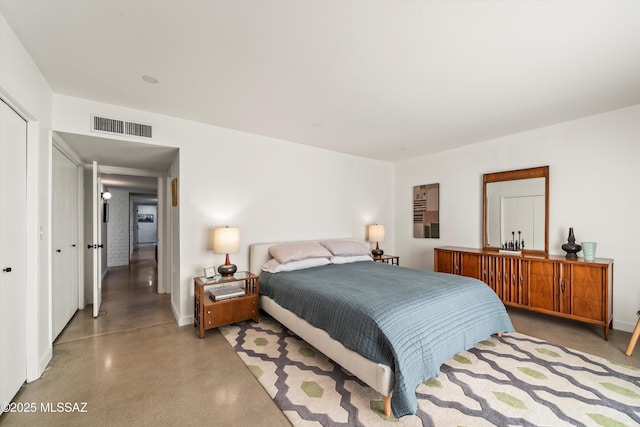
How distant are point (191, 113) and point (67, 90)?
1.08 meters

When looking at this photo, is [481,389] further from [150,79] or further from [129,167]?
[129,167]

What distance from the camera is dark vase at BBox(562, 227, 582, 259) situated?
3.19 meters

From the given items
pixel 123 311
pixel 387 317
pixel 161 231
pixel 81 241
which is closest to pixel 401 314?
pixel 387 317

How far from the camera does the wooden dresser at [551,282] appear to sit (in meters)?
2.88

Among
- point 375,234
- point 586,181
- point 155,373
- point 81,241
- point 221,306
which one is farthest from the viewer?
point 375,234

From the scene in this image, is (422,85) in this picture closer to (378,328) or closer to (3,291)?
(378,328)

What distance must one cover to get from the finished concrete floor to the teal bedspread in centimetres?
71

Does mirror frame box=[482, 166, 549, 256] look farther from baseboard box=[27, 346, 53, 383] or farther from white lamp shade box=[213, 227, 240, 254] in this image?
baseboard box=[27, 346, 53, 383]

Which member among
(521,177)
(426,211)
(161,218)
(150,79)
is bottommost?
(161,218)

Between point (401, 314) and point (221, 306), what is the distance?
2024 millimetres

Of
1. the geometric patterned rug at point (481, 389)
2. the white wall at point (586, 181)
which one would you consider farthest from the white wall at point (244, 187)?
the white wall at point (586, 181)

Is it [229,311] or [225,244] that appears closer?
[229,311]

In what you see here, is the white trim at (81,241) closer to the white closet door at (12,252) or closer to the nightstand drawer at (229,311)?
the white closet door at (12,252)

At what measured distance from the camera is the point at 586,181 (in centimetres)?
331
